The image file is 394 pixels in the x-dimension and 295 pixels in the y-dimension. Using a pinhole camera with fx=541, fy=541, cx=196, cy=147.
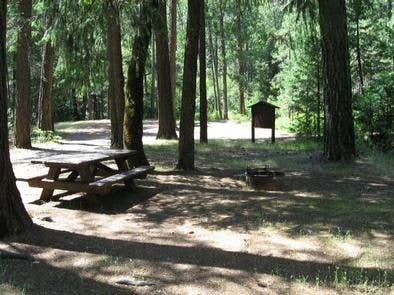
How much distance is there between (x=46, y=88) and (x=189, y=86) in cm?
1104

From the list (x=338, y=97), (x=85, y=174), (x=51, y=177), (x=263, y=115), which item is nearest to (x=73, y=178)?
(x=51, y=177)

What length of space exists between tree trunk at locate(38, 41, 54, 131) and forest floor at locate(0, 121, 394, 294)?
32.9 ft

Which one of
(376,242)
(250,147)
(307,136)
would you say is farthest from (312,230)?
(307,136)

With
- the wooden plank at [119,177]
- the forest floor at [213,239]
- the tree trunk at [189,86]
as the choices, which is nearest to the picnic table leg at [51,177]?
the forest floor at [213,239]

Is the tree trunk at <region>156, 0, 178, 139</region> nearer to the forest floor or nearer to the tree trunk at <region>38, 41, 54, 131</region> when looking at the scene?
the tree trunk at <region>38, 41, 54, 131</region>

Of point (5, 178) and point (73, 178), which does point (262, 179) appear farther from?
point (5, 178)

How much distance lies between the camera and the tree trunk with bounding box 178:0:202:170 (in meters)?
10.5

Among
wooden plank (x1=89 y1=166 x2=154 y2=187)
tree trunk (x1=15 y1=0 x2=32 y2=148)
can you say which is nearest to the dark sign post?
tree trunk (x1=15 y1=0 x2=32 y2=148)

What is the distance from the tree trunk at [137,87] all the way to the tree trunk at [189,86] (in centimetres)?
80

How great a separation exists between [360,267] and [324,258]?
39 centimetres

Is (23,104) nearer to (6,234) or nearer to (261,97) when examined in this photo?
(6,234)

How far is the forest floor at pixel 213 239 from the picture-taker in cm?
467

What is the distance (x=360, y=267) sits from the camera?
5.12m

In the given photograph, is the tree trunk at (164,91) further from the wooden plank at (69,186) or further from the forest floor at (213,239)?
the wooden plank at (69,186)
